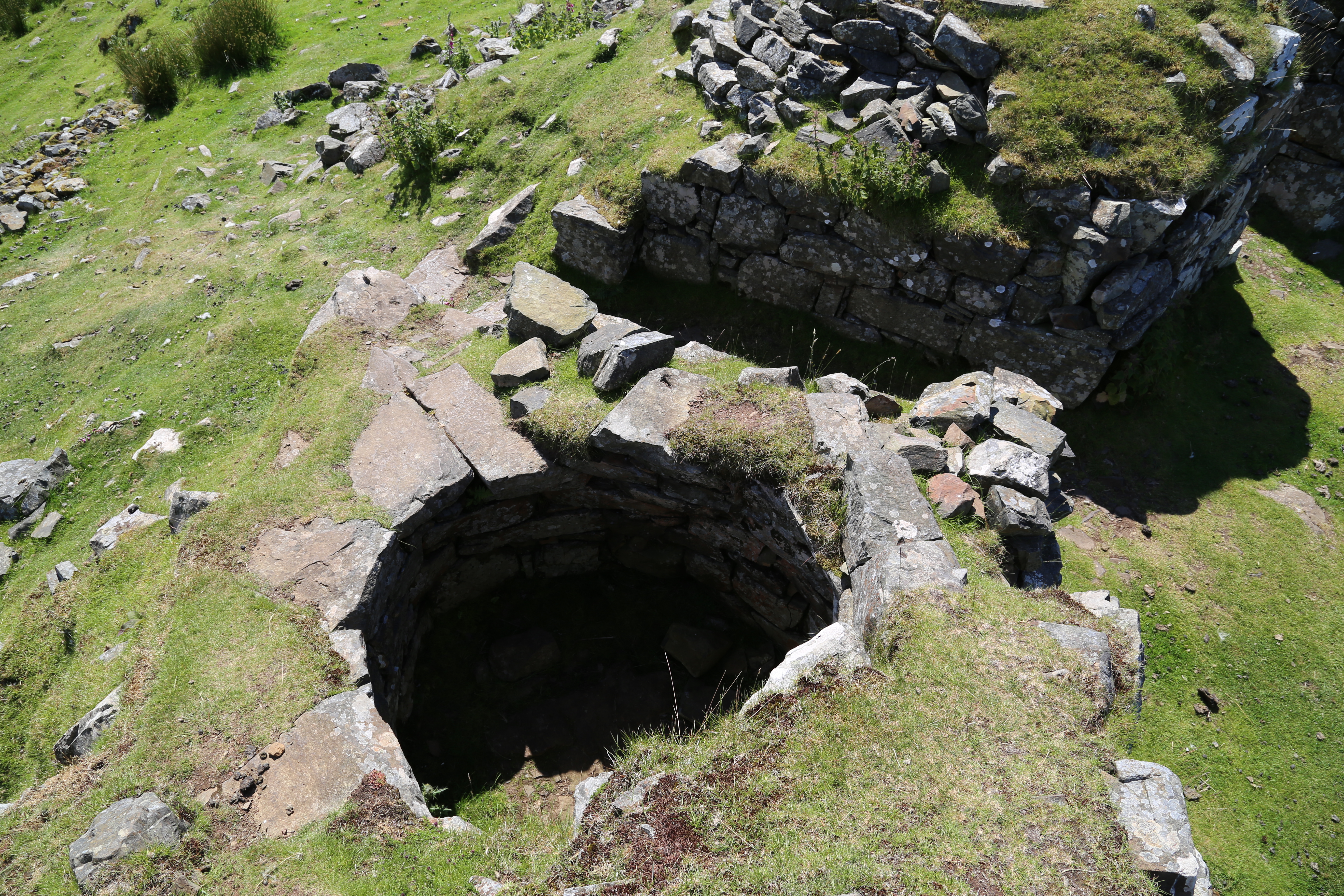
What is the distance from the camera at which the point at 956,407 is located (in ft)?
26.8

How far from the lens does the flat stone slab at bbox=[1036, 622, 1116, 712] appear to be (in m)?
5.64

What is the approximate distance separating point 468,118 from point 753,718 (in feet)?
41.5

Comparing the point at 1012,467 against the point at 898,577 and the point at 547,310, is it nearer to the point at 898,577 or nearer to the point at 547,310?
the point at 898,577

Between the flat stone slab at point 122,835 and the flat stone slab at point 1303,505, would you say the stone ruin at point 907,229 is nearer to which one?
the flat stone slab at point 1303,505

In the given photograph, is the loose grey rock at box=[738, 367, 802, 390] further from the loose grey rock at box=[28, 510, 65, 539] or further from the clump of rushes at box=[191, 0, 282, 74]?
the clump of rushes at box=[191, 0, 282, 74]

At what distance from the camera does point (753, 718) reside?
230 inches

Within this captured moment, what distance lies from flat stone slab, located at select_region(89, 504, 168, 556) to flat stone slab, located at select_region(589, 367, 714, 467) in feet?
18.4

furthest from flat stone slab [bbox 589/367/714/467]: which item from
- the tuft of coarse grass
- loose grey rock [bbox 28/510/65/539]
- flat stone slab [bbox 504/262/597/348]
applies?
loose grey rock [bbox 28/510/65/539]

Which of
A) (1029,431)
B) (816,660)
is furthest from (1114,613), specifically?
(816,660)

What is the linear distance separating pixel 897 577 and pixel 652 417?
3.15 meters

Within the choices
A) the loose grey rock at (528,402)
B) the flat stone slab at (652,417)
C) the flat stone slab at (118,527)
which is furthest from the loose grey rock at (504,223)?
the flat stone slab at (118,527)

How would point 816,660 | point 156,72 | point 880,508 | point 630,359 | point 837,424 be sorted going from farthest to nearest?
point 156,72, point 630,359, point 837,424, point 880,508, point 816,660

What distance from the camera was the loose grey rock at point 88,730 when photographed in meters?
6.38

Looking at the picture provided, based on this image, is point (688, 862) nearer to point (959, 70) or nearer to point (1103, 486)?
point (1103, 486)
